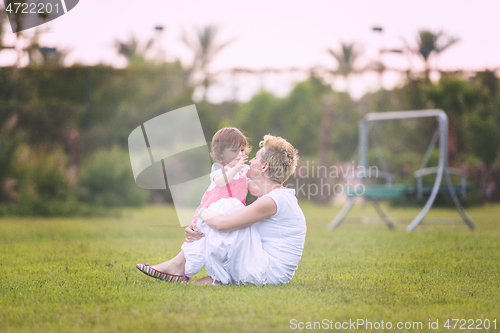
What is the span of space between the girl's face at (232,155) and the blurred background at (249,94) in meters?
6.70

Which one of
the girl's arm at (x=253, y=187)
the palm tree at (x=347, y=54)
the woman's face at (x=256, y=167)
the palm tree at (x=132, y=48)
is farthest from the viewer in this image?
the palm tree at (x=132, y=48)

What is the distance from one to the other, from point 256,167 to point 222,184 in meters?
0.25

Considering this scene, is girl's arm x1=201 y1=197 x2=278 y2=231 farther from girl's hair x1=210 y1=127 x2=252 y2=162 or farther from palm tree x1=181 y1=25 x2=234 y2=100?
palm tree x1=181 y1=25 x2=234 y2=100

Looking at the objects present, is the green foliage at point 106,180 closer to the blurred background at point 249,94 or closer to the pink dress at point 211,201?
the blurred background at point 249,94

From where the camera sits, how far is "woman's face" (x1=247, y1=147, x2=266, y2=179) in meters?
3.33

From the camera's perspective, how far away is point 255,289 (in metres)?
3.14

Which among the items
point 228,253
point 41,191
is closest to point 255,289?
point 228,253

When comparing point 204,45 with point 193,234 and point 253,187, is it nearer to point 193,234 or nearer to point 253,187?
point 253,187

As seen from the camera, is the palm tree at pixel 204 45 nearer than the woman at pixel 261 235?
No

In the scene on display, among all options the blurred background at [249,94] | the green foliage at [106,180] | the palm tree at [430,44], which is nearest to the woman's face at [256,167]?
the blurred background at [249,94]

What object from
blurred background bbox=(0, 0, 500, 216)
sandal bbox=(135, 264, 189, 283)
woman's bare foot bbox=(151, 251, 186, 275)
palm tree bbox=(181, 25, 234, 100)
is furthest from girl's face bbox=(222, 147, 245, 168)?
palm tree bbox=(181, 25, 234, 100)

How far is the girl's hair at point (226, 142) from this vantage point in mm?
3418

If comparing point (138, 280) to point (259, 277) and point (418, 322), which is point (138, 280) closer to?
point (259, 277)

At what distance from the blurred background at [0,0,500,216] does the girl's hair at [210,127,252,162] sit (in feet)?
21.7
